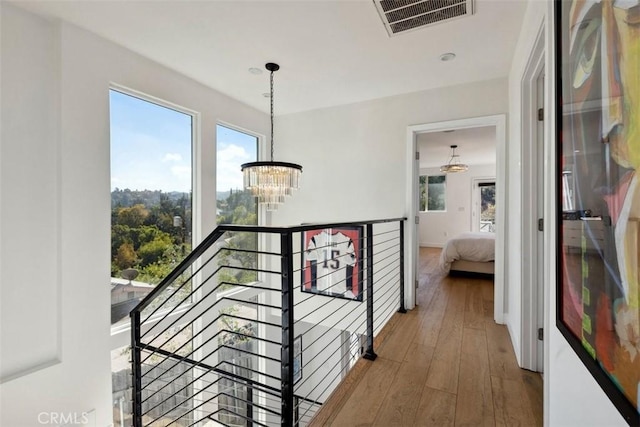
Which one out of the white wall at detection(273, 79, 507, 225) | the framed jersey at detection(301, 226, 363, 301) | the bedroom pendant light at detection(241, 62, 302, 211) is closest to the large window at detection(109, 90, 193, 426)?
the bedroom pendant light at detection(241, 62, 302, 211)

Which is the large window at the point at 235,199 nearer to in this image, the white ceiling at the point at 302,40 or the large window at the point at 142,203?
the large window at the point at 142,203

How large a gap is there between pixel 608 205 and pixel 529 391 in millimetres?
1669

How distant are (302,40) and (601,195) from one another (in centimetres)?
231

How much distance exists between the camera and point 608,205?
698mm

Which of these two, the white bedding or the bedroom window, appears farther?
the bedroom window

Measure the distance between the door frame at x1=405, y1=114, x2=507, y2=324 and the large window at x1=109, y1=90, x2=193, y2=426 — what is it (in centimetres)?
251

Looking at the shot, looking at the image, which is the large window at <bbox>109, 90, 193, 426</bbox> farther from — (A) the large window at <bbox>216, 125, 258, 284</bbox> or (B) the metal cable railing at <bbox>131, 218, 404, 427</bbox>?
(A) the large window at <bbox>216, 125, 258, 284</bbox>

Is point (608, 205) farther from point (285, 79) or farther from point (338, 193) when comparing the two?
point (338, 193)

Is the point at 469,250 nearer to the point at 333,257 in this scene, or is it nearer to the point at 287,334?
the point at 333,257

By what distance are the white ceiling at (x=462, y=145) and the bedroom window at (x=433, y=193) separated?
29.6 inches

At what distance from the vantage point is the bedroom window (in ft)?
28.0

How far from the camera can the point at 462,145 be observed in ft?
19.1

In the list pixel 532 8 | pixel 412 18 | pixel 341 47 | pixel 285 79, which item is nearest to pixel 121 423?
pixel 285 79

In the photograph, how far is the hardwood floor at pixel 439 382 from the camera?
1.60 meters
